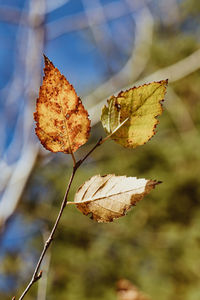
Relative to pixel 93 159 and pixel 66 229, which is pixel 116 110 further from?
pixel 93 159

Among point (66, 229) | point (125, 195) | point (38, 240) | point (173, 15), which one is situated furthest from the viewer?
point (173, 15)

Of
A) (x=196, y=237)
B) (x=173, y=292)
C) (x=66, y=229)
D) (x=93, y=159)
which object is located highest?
(x=93, y=159)

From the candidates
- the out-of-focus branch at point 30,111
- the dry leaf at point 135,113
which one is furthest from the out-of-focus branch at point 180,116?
the dry leaf at point 135,113

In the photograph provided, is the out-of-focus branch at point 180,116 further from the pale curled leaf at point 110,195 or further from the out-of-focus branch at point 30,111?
the pale curled leaf at point 110,195

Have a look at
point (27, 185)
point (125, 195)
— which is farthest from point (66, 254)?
point (125, 195)

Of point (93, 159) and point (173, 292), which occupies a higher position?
point (93, 159)

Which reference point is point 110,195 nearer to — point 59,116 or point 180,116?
point 59,116
